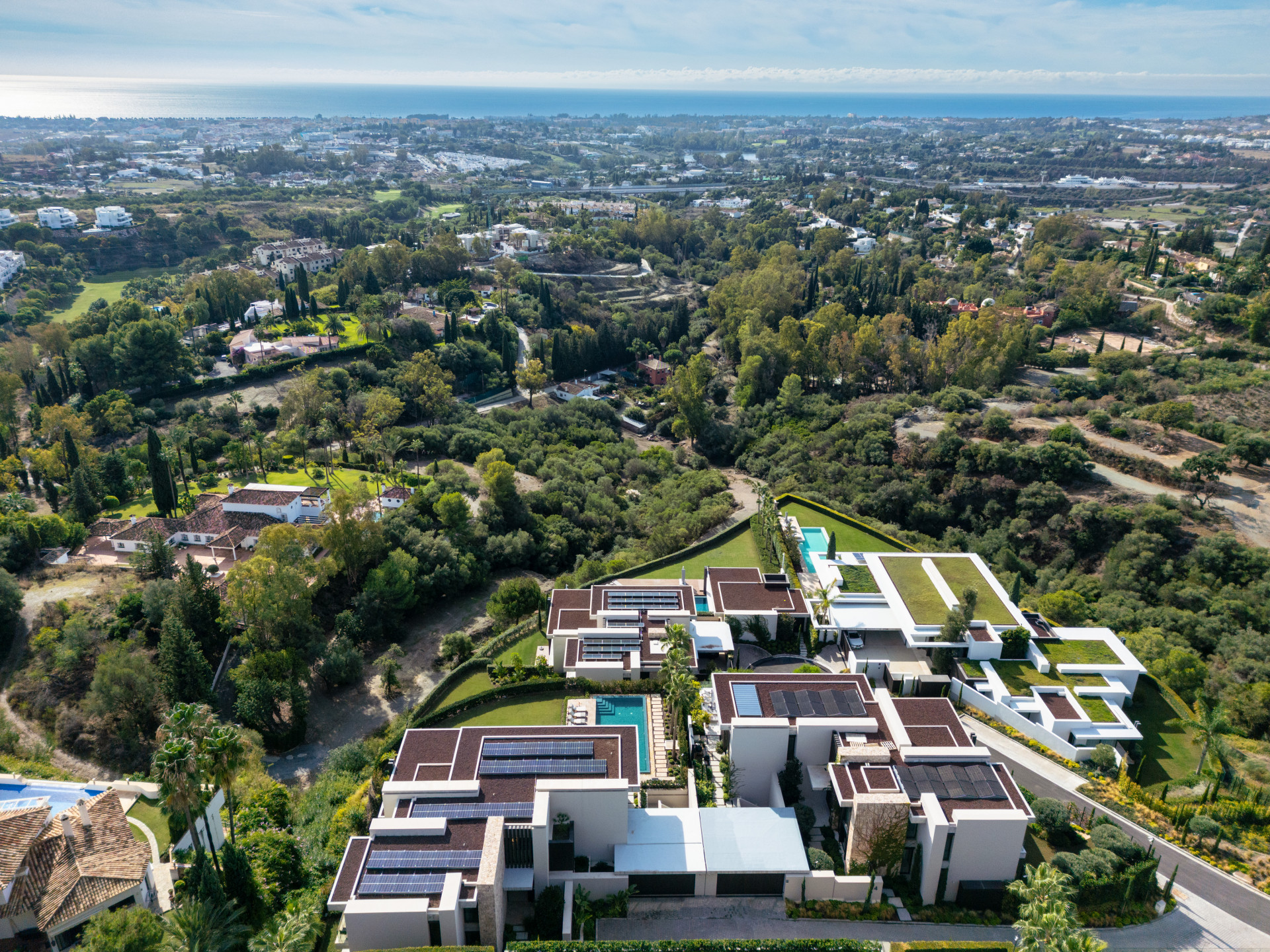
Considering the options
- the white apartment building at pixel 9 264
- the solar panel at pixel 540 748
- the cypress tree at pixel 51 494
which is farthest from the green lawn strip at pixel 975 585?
the white apartment building at pixel 9 264

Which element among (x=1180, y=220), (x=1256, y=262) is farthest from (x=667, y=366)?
(x=1180, y=220)

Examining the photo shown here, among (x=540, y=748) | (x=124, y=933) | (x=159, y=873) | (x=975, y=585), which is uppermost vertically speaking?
(x=540, y=748)

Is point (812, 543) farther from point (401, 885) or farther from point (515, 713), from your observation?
point (401, 885)

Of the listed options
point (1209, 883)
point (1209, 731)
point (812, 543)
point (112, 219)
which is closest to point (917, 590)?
point (812, 543)

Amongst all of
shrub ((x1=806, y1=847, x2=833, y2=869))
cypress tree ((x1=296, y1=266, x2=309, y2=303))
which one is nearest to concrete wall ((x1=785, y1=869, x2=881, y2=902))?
shrub ((x1=806, y1=847, x2=833, y2=869))

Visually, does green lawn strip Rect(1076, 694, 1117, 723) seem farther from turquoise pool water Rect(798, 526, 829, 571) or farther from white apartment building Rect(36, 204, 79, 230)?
white apartment building Rect(36, 204, 79, 230)
